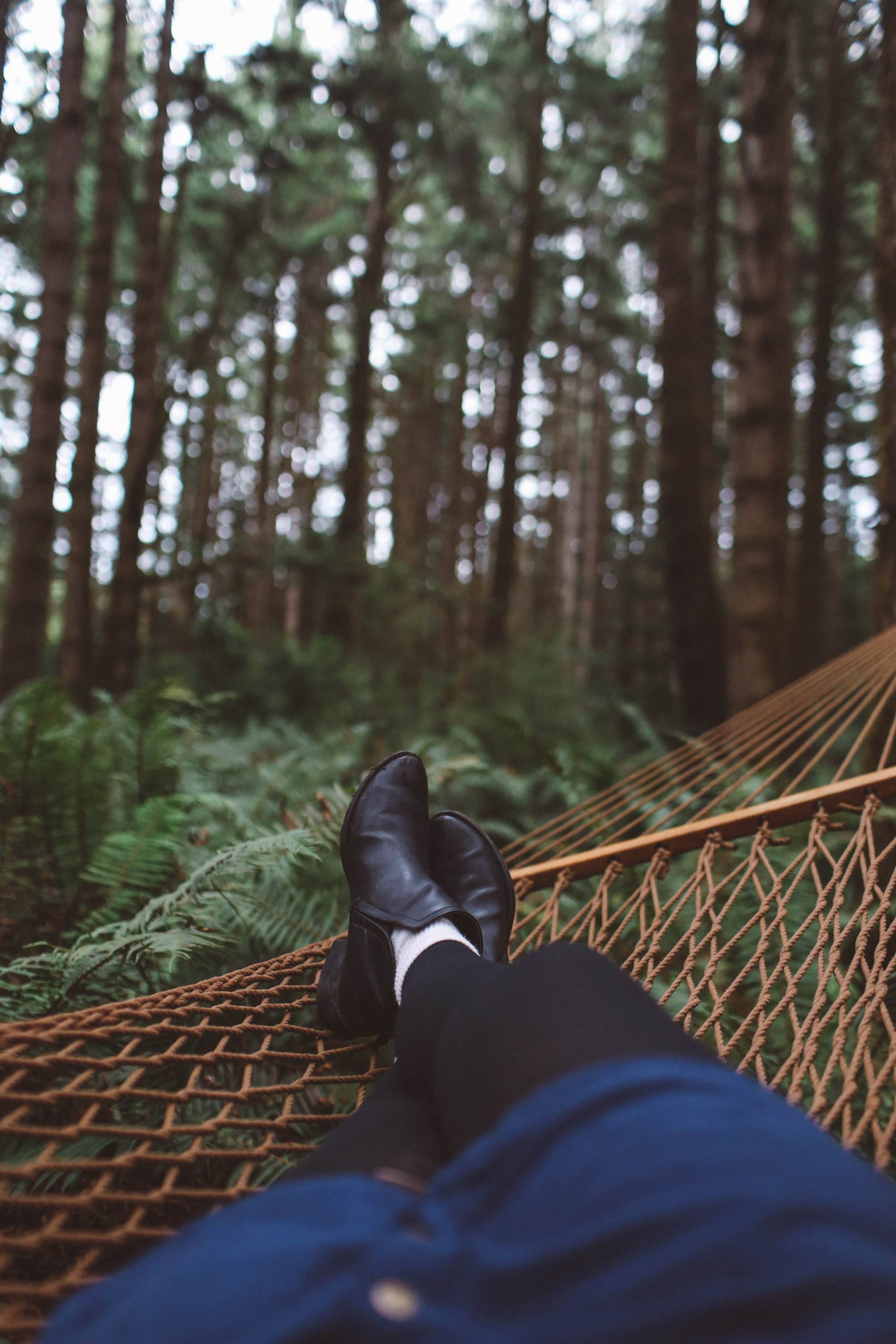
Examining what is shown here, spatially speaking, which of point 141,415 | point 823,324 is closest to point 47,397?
point 141,415

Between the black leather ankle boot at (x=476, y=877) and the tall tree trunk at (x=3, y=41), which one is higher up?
the tall tree trunk at (x=3, y=41)

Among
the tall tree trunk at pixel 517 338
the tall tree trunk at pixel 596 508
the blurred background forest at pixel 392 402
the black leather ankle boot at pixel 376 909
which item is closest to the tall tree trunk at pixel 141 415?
the blurred background forest at pixel 392 402

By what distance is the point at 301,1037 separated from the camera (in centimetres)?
167

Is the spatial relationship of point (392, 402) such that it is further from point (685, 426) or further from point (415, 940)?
point (415, 940)

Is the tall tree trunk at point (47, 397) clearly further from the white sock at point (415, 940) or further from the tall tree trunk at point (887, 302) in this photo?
→ the tall tree trunk at point (887, 302)

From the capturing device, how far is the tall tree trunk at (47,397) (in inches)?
163

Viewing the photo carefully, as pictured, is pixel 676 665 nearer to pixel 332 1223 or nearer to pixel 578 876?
pixel 578 876

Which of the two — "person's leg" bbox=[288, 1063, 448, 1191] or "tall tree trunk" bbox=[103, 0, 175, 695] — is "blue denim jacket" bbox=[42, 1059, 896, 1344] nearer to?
"person's leg" bbox=[288, 1063, 448, 1191]

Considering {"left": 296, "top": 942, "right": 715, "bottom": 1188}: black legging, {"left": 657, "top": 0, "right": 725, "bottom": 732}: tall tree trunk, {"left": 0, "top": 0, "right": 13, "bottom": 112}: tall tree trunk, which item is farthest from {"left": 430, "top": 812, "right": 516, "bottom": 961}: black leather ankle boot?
{"left": 0, "top": 0, "right": 13, "bottom": 112}: tall tree trunk

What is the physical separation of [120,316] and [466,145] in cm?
545

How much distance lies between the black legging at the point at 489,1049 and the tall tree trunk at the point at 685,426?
3.61 meters

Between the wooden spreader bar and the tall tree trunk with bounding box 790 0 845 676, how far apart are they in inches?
192

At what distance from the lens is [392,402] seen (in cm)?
1216

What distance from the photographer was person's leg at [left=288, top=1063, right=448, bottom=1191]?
0.73m
